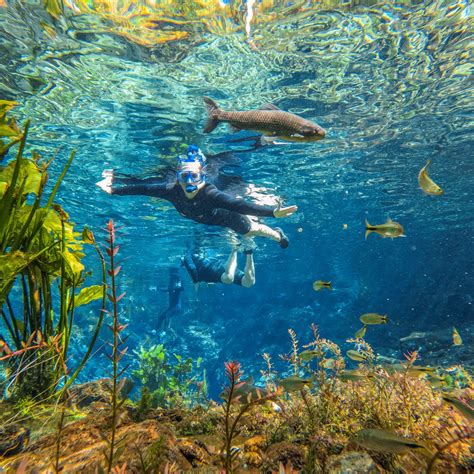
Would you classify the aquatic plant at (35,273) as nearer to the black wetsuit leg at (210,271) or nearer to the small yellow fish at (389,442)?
the small yellow fish at (389,442)

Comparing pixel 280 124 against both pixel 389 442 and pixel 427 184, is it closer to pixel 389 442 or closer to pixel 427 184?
pixel 427 184

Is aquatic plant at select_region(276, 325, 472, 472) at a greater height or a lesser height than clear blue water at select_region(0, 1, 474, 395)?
lesser

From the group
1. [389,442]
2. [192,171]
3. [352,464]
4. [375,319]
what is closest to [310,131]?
[389,442]

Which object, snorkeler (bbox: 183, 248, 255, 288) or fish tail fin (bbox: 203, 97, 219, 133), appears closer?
fish tail fin (bbox: 203, 97, 219, 133)

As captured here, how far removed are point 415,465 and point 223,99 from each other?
1070cm

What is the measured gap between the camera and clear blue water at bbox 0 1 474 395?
24.6 feet

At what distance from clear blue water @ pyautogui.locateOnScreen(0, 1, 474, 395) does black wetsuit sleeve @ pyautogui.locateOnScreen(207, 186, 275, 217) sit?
2.64 meters

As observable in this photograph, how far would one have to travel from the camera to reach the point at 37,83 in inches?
355

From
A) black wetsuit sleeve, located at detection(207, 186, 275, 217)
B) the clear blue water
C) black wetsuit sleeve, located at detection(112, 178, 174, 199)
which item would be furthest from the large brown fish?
black wetsuit sleeve, located at detection(112, 178, 174, 199)

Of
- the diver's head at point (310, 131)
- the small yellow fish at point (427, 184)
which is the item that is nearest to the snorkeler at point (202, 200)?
the small yellow fish at point (427, 184)

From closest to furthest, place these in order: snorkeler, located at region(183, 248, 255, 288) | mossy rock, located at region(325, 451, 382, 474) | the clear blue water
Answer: mossy rock, located at region(325, 451, 382, 474)
the clear blue water
snorkeler, located at region(183, 248, 255, 288)

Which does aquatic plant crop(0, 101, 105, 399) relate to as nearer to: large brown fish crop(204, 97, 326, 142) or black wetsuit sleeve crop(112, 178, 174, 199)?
large brown fish crop(204, 97, 326, 142)

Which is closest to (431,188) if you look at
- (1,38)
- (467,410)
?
(467,410)

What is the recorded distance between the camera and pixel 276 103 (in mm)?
10625
